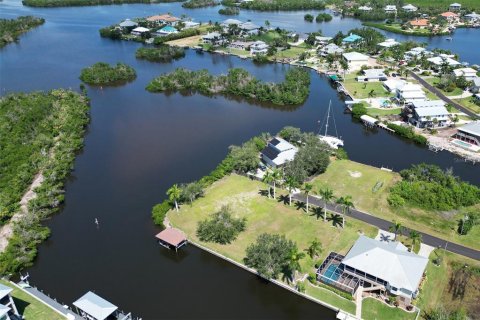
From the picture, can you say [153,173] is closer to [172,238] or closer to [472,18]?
[172,238]

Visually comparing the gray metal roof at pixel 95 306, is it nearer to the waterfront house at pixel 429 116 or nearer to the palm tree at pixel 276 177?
the palm tree at pixel 276 177

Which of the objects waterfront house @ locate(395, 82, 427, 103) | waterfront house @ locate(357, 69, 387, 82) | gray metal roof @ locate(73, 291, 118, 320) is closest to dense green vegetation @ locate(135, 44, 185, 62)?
waterfront house @ locate(357, 69, 387, 82)

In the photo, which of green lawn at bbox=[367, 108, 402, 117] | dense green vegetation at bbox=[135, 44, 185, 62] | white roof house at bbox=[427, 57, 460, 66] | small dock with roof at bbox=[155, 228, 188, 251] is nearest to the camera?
small dock with roof at bbox=[155, 228, 188, 251]

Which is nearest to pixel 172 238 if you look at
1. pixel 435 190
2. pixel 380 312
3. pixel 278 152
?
pixel 278 152

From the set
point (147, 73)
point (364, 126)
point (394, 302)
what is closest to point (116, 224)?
point (394, 302)

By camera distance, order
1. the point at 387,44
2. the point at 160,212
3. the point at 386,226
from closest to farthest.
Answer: the point at 386,226 < the point at 160,212 < the point at 387,44

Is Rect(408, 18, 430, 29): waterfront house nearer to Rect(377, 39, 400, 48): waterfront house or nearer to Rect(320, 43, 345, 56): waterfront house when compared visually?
Rect(377, 39, 400, 48): waterfront house
